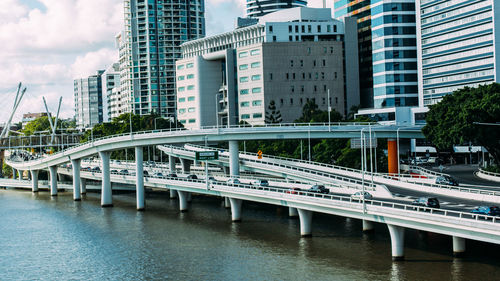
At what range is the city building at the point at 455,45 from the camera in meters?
148

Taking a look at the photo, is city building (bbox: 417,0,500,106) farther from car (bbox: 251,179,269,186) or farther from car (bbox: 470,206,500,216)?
car (bbox: 470,206,500,216)

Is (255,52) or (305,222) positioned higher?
(255,52)

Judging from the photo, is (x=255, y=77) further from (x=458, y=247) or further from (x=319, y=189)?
(x=458, y=247)

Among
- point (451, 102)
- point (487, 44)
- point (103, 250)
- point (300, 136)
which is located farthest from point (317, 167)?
point (487, 44)

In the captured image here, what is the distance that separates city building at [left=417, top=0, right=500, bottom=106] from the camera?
148 m

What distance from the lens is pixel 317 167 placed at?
4181 inches

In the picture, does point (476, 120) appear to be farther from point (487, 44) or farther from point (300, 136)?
point (487, 44)

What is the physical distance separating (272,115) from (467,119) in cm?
8887

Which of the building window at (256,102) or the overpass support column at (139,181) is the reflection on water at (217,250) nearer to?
the overpass support column at (139,181)

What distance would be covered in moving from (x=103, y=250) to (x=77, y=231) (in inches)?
595

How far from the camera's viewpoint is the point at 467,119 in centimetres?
9912

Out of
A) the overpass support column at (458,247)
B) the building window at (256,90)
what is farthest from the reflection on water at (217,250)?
the building window at (256,90)

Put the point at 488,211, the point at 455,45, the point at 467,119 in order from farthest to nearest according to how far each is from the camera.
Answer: the point at 455,45 < the point at 467,119 < the point at 488,211

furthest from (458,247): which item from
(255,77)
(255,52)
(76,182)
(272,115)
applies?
(255,52)
